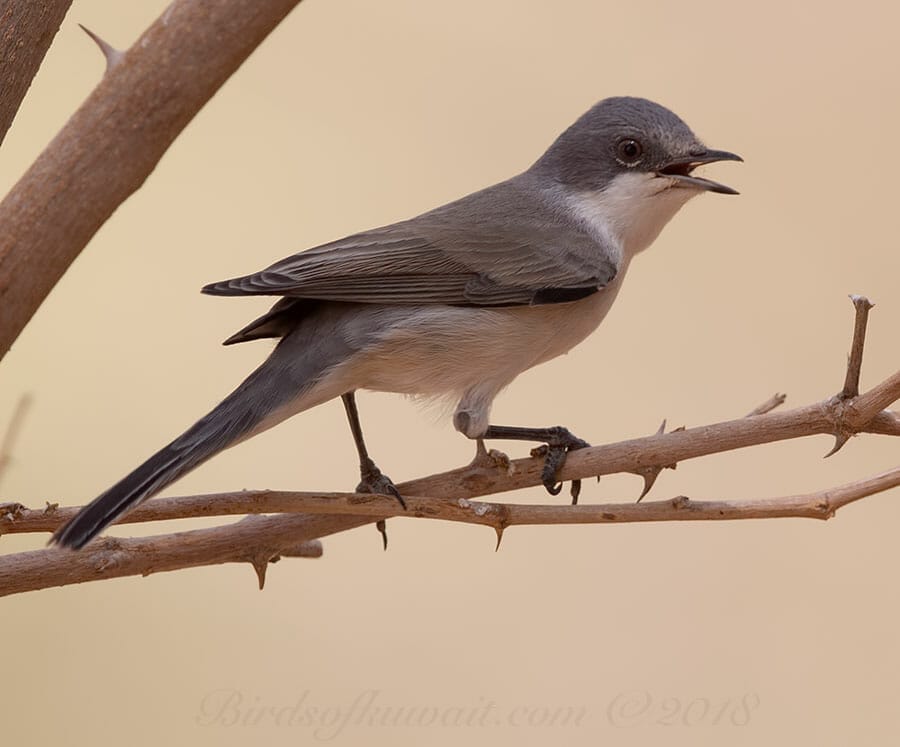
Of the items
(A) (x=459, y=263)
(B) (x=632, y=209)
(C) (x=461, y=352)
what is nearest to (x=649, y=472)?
(C) (x=461, y=352)

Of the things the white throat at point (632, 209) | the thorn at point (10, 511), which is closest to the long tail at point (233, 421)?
the thorn at point (10, 511)

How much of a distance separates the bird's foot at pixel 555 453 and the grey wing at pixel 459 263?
1.26 ft

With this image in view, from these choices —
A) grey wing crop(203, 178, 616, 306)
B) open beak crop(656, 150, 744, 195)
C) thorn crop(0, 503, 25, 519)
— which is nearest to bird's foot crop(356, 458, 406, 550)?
grey wing crop(203, 178, 616, 306)

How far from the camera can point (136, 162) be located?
160 centimetres

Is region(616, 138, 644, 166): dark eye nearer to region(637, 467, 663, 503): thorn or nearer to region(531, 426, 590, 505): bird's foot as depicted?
region(531, 426, 590, 505): bird's foot

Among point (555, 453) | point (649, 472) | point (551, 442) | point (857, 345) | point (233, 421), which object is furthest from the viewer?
point (551, 442)

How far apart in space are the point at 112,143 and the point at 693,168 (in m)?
2.02

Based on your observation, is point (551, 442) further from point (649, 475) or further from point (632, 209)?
point (632, 209)

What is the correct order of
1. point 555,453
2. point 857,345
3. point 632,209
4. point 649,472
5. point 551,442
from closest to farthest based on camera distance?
point 857,345 < point 649,472 < point 555,453 < point 551,442 < point 632,209

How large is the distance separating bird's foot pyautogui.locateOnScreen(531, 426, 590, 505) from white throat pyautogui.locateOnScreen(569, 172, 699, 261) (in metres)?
0.72

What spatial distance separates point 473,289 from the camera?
9.36ft

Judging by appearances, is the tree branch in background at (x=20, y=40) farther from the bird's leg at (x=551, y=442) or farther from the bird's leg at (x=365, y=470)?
the bird's leg at (x=551, y=442)

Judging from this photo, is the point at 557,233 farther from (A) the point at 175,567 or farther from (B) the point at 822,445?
(B) the point at 822,445

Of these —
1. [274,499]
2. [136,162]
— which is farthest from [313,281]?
[136,162]
